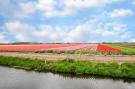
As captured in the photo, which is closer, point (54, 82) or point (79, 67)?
point (54, 82)

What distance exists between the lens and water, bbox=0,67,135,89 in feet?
102

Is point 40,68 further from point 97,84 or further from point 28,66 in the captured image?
point 97,84

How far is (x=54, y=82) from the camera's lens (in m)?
34.1

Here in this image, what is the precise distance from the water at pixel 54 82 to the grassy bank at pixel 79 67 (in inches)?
118

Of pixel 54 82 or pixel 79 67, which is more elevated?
pixel 79 67

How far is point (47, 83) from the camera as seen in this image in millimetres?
33438

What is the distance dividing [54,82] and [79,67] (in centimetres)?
895

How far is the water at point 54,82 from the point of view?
31.2 metres

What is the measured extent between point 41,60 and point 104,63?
10476 millimetres

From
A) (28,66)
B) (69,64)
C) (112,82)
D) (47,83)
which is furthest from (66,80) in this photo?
(28,66)

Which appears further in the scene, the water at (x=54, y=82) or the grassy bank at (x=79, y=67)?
the grassy bank at (x=79, y=67)

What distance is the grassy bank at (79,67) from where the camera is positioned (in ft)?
129

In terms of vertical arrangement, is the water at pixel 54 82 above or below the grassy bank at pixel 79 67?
below

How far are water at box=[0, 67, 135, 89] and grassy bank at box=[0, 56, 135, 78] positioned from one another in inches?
118
